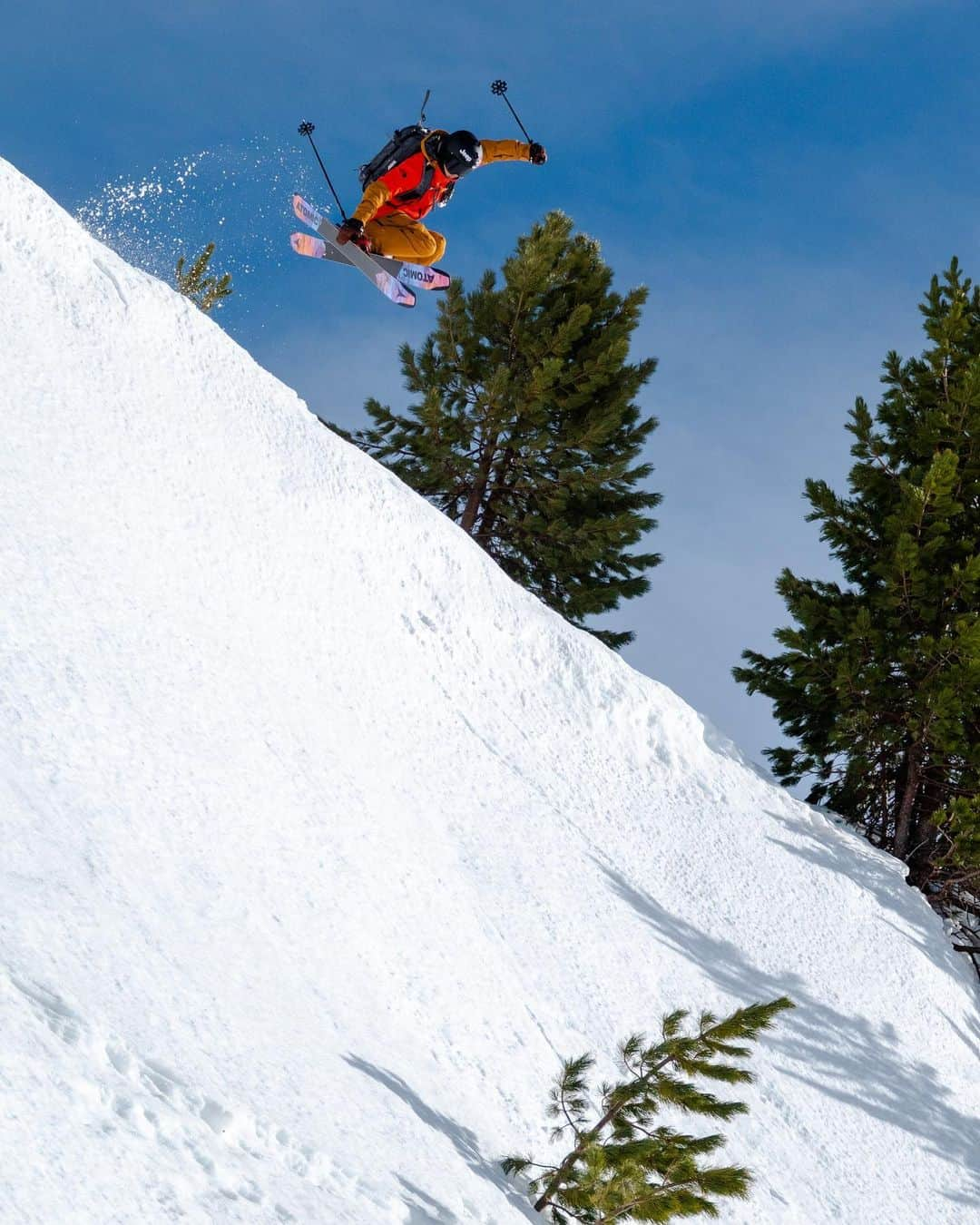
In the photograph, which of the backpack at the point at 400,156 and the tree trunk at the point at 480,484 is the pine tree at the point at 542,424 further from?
the backpack at the point at 400,156

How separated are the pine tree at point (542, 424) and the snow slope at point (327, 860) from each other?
30.3 feet

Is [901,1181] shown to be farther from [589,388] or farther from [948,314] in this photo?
[589,388]

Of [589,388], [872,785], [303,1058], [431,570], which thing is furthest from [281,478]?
[589,388]

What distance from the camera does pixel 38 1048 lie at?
3473 millimetres

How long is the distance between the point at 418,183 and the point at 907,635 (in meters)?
8.48

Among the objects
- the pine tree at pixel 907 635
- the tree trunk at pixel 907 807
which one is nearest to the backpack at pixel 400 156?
the pine tree at pixel 907 635

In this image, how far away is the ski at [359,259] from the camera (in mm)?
14555

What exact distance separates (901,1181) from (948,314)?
1098 centimetres

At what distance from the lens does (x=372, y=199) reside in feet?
45.0

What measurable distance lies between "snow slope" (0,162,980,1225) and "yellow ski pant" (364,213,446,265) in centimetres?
378

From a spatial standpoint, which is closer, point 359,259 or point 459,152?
point 459,152

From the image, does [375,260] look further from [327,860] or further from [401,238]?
[327,860]

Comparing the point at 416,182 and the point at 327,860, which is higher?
the point at 416,182

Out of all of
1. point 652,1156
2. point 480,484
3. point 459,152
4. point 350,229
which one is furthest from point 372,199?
point 652,1156
